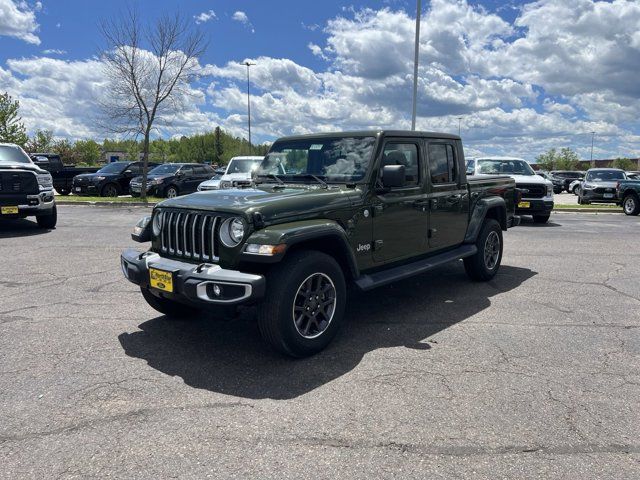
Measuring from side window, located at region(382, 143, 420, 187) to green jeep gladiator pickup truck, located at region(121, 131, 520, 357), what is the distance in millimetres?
12

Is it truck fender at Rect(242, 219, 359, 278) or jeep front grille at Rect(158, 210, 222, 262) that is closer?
truck fender at Rect(242, 219, 359, 278)

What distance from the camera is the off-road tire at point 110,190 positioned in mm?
22250

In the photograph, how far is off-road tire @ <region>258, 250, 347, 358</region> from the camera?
3.78 m

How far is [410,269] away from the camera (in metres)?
5.23

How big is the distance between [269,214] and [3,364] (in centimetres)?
239

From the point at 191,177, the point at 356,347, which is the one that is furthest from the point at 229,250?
the point at 191,177

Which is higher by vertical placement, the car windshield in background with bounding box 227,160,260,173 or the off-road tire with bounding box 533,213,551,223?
the car windshield in background with bounding box 227,160,260,173

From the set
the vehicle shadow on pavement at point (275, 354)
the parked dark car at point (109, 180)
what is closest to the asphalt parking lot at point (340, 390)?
the vehicle shadow on pavement at point (275, 354)

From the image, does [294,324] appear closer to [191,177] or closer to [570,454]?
[570,454]

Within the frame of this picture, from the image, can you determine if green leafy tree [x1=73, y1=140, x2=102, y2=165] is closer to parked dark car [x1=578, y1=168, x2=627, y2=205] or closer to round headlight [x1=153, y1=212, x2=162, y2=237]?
parked dark car [x1=578, y1=168, x2=627, y2=205]

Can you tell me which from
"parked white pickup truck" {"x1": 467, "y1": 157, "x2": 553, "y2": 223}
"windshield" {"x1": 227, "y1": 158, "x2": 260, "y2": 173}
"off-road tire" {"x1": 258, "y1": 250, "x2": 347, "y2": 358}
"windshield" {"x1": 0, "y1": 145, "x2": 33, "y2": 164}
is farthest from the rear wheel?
"off-road tire" {"x1": 258, "y1": 250, "x2": 347, "y2": 358}

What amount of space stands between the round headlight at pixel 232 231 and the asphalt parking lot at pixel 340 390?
970 millimetres

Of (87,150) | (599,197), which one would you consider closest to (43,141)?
(87,150)

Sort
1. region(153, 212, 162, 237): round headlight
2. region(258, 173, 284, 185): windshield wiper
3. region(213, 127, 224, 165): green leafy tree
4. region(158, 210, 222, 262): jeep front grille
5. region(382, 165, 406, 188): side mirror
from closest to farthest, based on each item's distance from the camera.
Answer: region(158, 210, 222, 262): jeep front grille
region(153, 212, 162, 237): round headlight
region(382, 165, 406, 188): side mirror
region(258, 173, 284, 185): windshield wiper
region(213, 127, 224, 165): green leafy tree
